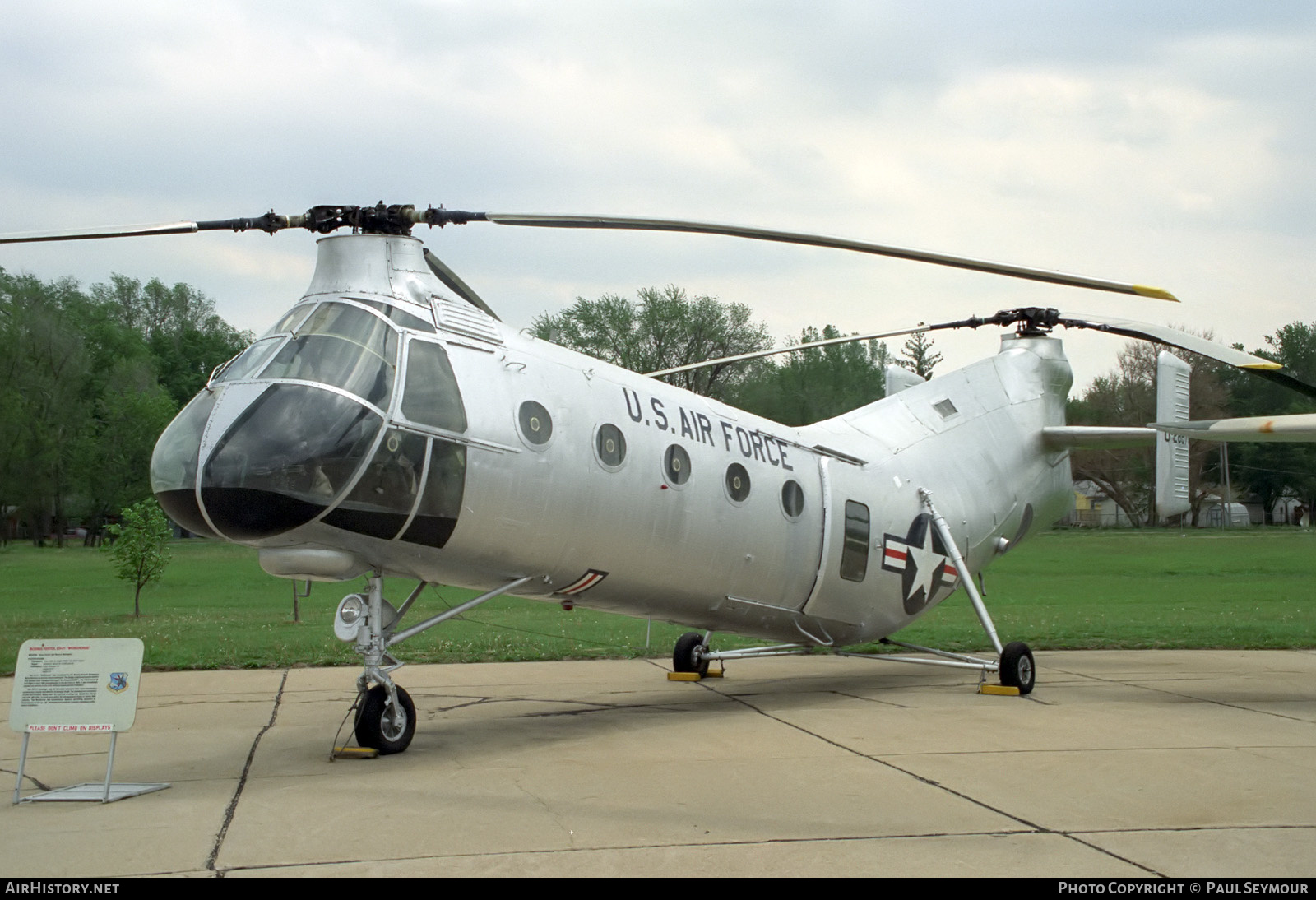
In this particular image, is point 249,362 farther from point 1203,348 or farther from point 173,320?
point 173,320

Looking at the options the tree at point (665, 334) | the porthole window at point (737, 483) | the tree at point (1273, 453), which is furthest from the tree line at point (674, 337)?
the porthole window at point (737, 483)

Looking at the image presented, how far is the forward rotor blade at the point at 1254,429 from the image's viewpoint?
11.1 meters

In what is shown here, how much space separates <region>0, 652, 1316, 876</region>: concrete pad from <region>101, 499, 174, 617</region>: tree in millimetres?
10366

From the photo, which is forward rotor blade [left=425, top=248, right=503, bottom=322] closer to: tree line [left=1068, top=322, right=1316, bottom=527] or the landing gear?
the landing gear

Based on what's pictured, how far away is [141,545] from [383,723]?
16309mm

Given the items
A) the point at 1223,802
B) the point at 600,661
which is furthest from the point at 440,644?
the point at 1223,802

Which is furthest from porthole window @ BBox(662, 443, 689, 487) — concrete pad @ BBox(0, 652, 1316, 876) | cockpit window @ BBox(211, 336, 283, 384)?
cockpit window @ BBox(211, 336, 283, 384)

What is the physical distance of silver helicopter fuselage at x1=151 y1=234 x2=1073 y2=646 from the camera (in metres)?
8.03

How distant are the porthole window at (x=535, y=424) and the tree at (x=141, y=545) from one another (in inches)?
628

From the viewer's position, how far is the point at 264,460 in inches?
307

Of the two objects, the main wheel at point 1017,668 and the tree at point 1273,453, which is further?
the tree at point 1273,453

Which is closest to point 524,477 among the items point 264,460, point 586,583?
point 586,583

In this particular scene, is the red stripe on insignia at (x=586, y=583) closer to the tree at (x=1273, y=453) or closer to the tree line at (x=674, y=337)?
the tree line at (x=674, y=337)
